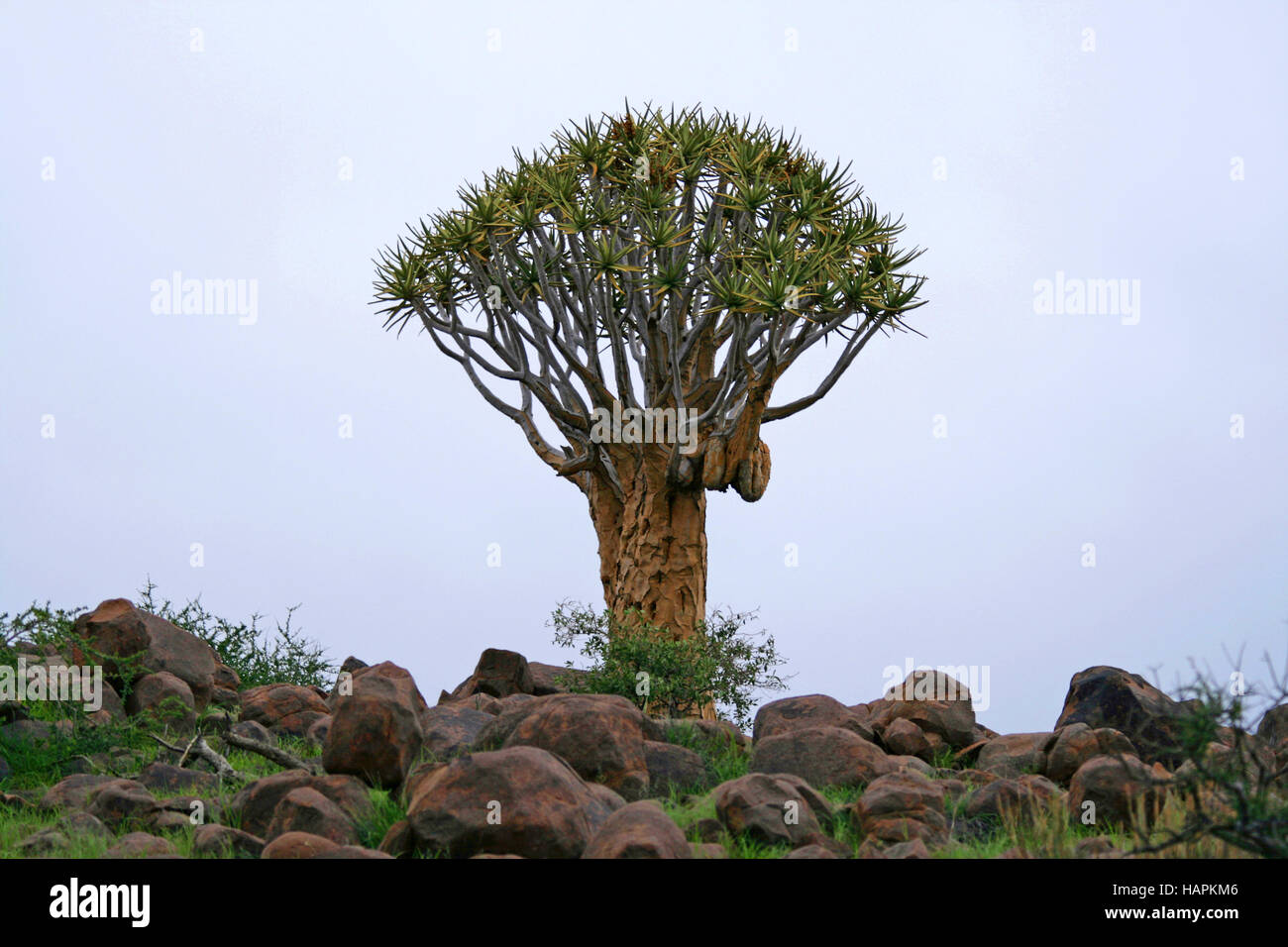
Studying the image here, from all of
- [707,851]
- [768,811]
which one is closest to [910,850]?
[768,811]

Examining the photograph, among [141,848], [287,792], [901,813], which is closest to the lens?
[141,848]

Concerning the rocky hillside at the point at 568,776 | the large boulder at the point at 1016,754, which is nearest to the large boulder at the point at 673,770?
the rocky hillside at the point at 568,776

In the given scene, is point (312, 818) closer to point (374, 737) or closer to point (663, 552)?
point (374, 737)

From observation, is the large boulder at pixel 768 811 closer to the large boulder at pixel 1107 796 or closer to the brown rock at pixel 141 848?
the large boulder at pixel 1107 796

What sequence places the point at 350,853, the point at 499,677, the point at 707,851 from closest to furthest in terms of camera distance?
the point at 350,853, the point at 707,851, the point at 499,677

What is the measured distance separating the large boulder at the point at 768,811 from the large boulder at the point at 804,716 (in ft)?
10.8

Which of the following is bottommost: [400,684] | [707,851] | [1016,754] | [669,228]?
[1016,754]

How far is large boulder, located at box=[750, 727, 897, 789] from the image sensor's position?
9.77 metres

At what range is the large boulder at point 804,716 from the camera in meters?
11.5

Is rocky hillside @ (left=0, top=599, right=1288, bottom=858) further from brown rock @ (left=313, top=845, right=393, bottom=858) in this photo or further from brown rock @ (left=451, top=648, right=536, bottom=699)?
brown rock @ (left=451, top=648, right=536, bottom=699)

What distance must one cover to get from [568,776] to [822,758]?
3098mm

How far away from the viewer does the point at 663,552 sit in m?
15.0

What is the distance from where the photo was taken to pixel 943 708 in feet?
40.2
